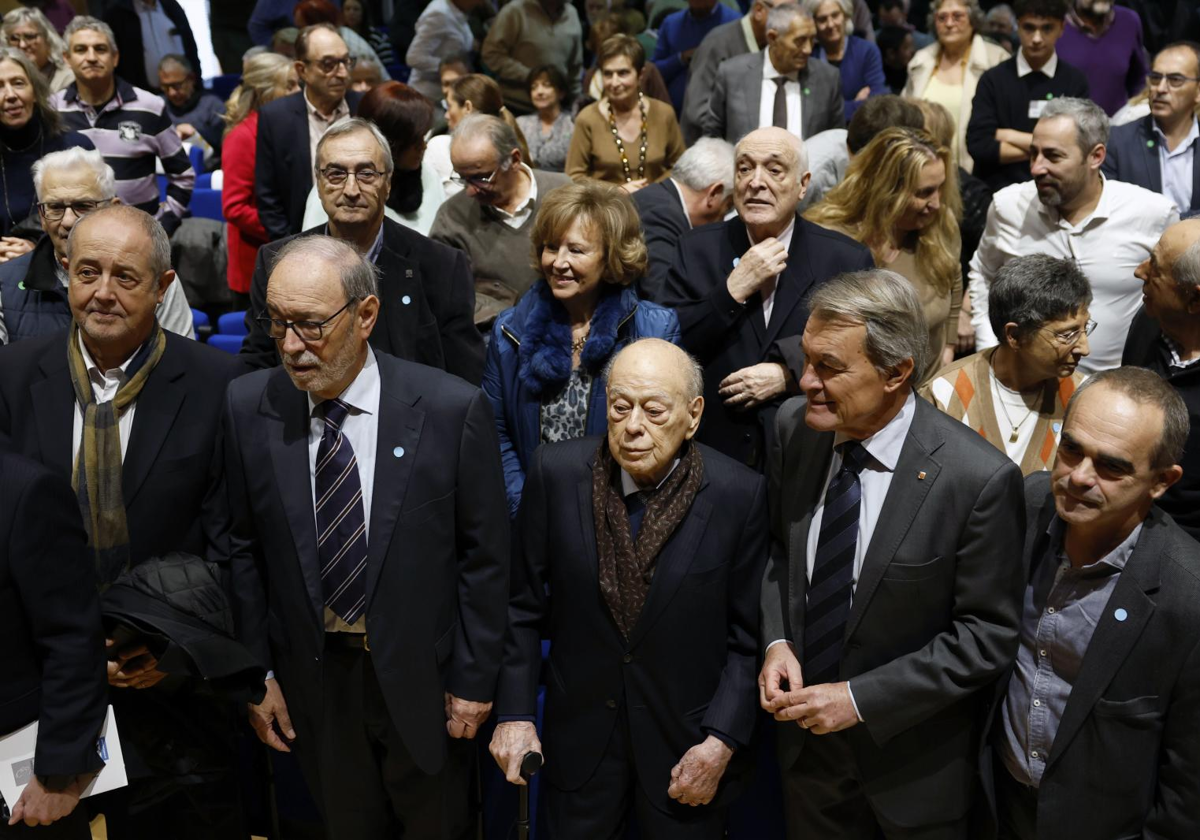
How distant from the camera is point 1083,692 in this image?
2.38 m

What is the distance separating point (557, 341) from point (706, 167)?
1.18 m

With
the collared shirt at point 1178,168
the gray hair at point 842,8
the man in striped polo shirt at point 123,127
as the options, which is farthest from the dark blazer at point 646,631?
the gray hair at point 842,8

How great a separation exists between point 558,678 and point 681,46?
17.6ft

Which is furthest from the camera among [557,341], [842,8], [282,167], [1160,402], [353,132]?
[842,8]

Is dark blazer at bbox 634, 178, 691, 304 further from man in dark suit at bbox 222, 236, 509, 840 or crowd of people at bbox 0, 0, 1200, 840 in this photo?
man in dark suit at bbox 222, 236, 509, 840

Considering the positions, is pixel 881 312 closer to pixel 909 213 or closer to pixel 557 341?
pixel 557 341

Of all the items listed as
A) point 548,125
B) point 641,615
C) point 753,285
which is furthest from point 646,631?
point 548,125

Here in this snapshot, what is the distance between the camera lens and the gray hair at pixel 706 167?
412 cm

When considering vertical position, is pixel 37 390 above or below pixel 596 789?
above

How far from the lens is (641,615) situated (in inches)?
105

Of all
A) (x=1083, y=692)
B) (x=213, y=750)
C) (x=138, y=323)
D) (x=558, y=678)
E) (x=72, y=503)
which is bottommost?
(x=213, y=750)

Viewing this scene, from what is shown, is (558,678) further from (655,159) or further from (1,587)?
(655,159)

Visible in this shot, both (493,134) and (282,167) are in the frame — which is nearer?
(493,134)

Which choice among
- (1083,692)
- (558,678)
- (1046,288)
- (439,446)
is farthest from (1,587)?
(1046,288)
